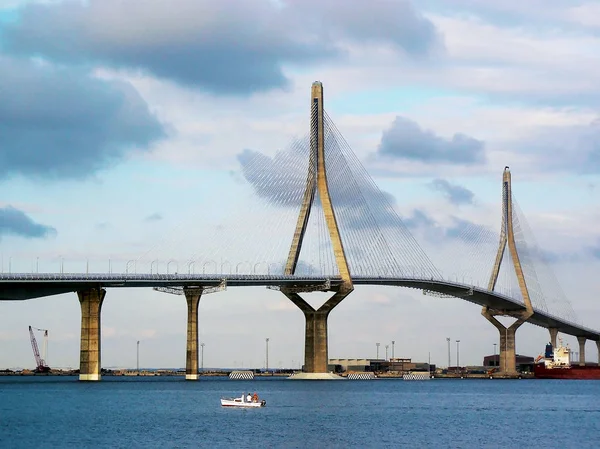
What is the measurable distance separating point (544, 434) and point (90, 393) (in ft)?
186

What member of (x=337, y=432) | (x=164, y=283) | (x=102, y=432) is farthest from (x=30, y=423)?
(x=164, y=283)

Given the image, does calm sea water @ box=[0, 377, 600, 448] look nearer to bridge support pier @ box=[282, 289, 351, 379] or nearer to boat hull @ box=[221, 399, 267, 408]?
boat hull @ box=[221, 399, 267, 408]

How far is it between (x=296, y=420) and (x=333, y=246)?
180 feet

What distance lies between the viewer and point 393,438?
248 ft

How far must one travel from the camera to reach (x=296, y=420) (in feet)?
287

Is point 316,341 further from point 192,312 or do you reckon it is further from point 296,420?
point 296,420

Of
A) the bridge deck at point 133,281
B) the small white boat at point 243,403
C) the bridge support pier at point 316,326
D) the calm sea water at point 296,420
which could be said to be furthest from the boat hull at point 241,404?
the bridge support pier at point 316,326

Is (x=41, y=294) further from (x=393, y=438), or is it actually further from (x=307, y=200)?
(x=393, y=438)

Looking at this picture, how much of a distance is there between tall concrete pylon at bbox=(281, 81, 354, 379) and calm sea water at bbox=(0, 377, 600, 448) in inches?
692

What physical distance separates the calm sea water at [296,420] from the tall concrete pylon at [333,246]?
1758cm

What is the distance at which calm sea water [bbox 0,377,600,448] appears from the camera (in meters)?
73.3

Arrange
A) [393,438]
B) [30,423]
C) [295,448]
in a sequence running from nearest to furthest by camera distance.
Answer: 1. [295,448]
2. [393,438]
3. [30,423]

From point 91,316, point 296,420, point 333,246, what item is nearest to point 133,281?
point 91,316

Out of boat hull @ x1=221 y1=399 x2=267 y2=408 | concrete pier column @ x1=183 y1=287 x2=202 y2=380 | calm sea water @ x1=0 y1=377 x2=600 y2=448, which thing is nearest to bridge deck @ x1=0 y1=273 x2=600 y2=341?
concrete pier column @ x1=183 y1=287 x2=202 y2=380
